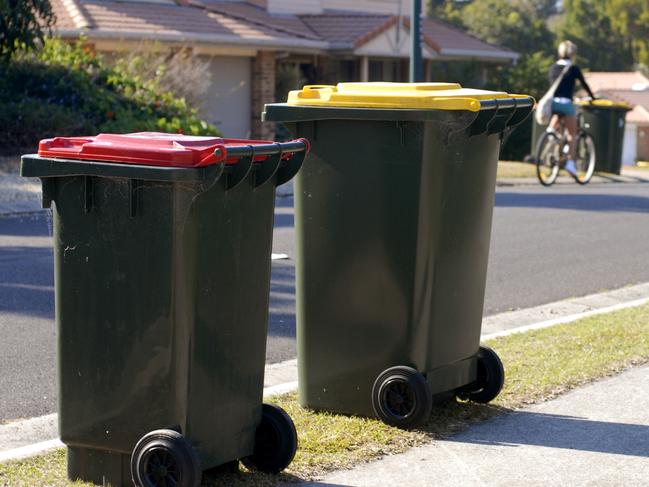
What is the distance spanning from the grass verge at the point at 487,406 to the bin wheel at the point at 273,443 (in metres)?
0.05

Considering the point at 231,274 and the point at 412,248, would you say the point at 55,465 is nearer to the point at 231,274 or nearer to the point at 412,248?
the point at 231,274

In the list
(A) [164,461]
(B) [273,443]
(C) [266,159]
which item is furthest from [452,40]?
(A) [164,461]

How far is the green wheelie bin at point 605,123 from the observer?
2250 centimetres

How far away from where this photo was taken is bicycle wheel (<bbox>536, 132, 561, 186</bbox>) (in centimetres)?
1845

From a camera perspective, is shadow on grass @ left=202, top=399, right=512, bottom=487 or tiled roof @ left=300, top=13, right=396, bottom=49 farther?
tiled roof @ left=300, top=13, right=396, bottom=49

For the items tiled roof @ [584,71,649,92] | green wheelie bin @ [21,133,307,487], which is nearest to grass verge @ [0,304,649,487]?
green wheelie bin @ [21,133,307,487]

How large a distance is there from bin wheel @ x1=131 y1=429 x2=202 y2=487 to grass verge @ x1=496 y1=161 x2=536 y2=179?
1686cm

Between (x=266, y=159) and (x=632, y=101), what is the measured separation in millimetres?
66034

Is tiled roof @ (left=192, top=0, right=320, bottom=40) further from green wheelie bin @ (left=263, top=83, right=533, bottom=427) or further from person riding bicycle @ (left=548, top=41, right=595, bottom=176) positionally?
green wheelie bin @ (left=263, top=83, right=533, bottom=427)

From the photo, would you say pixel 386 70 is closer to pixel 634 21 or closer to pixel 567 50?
pixel 567 50

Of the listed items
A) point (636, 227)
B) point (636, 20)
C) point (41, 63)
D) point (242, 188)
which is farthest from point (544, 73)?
point (636, 20)

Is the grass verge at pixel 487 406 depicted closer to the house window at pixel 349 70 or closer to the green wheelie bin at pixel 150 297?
the green wheelie bin at pixel 150 297

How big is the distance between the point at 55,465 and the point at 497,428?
79.1 inches

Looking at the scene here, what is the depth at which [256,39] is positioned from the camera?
2575 centimetres
